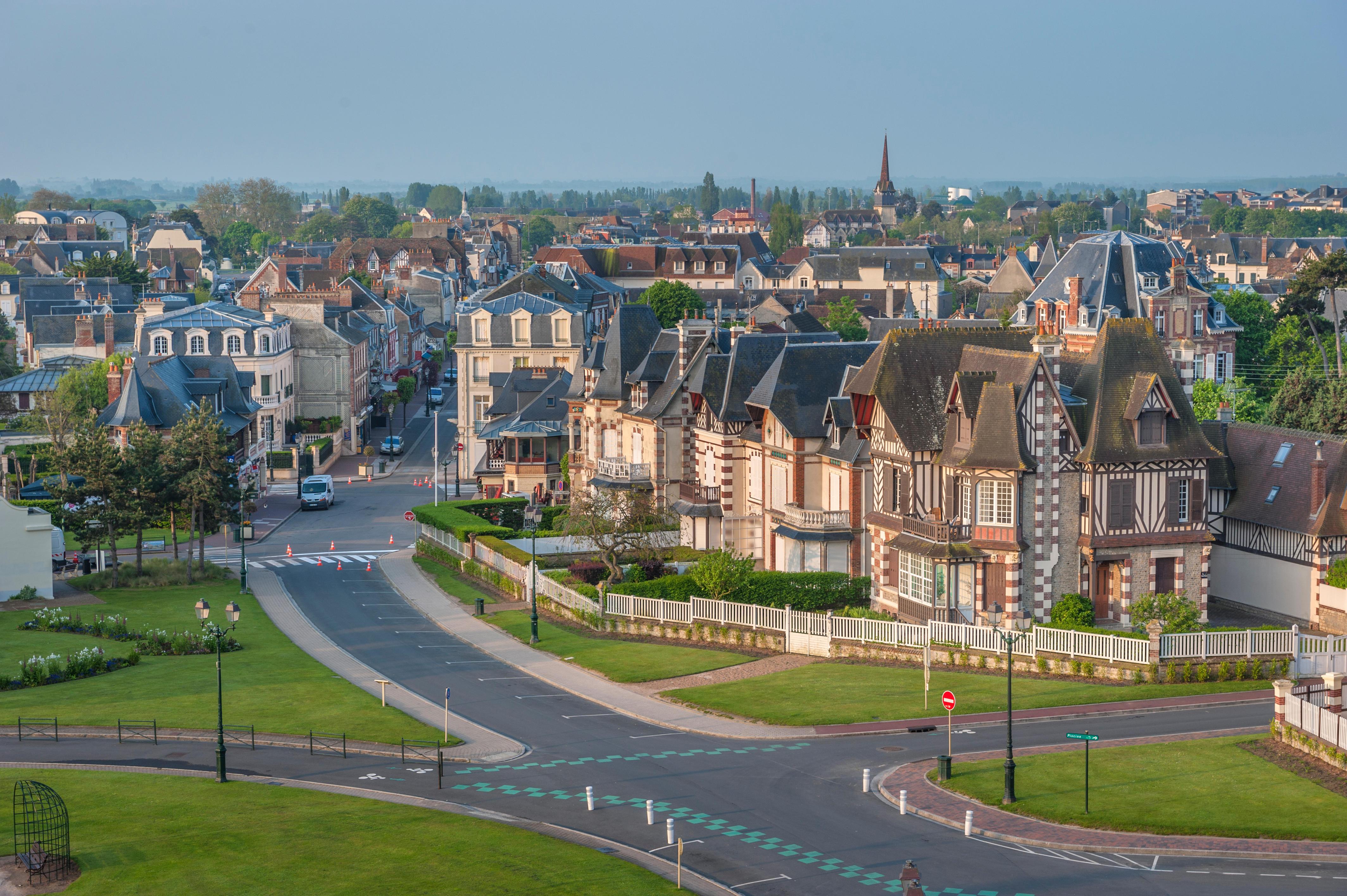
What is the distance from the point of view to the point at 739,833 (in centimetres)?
3350

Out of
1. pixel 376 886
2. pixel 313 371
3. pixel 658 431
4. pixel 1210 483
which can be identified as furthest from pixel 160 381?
pixel 376 886

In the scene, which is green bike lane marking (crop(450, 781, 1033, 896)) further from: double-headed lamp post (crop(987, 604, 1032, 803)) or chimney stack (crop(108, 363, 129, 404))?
chimney stack (crop(108, 363, 129, 404))

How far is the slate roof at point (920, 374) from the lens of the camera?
5322cm

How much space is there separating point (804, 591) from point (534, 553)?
10184 mm

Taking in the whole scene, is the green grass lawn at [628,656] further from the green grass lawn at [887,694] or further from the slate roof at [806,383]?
the slate roof at [806,383]

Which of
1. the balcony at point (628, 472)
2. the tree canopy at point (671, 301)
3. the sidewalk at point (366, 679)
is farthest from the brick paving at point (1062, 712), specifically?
the tree canopy at point (671, 301)

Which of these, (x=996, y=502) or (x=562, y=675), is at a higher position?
(x=996, y=502)

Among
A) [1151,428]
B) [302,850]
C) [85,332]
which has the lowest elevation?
[302,850]

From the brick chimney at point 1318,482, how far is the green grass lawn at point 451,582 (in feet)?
104

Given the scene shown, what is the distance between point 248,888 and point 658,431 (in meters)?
41.3

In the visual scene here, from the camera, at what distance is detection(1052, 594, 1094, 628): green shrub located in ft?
165

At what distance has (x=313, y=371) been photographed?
365 ft

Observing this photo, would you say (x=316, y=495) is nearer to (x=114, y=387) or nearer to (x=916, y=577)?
(x=114, y=387)

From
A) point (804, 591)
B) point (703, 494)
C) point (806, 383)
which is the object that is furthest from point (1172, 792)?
point (703, 494)
